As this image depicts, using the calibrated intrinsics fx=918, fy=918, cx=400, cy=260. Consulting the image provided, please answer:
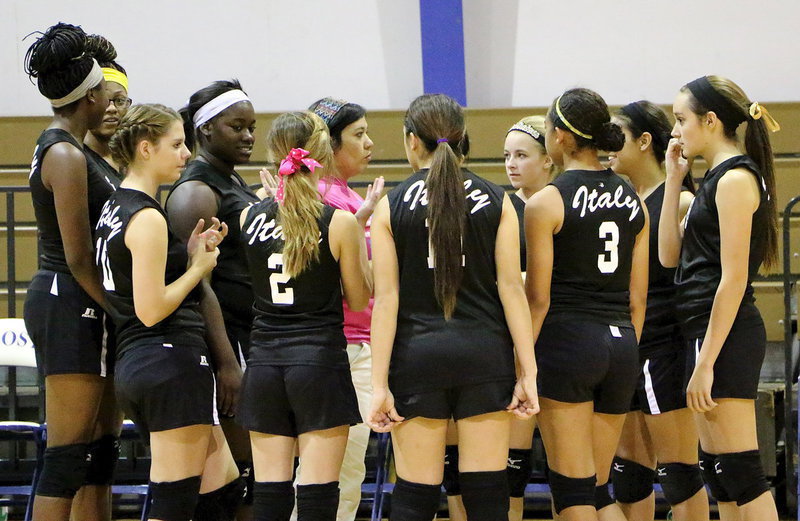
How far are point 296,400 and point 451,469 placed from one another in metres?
0.75

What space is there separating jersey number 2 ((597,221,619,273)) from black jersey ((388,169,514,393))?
395mm

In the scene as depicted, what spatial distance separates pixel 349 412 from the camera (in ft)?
9.18

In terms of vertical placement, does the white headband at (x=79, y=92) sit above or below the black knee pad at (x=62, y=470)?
above

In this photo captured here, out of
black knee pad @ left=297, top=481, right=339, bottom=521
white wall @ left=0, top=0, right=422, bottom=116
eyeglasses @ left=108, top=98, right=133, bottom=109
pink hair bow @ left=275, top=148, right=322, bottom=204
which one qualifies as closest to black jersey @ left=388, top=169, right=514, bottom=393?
pink hair bow @ left=275, top=148, right=322, bottom=204

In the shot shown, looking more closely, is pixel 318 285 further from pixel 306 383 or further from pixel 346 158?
pixel 346 158

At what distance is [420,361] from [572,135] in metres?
0.92

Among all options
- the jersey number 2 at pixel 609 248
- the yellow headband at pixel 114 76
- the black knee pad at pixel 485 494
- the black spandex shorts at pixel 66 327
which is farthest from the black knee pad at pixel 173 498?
the yellow headband at pixel 114 76

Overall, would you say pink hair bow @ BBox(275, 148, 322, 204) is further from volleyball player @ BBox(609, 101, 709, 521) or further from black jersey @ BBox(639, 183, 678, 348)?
black jersey @ BBox(639, 183, 678, 348)

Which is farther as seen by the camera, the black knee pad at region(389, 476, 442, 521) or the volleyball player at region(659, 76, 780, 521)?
the volleyball player at region(659, 76, 780, 521)

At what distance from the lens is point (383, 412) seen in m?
2.73

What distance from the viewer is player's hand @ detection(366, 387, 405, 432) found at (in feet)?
8.93

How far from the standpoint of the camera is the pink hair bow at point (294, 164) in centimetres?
284

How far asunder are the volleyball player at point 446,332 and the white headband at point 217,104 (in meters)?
0.97

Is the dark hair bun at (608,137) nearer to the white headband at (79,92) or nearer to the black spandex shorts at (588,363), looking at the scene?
the black spandex shorts at (588,363)
